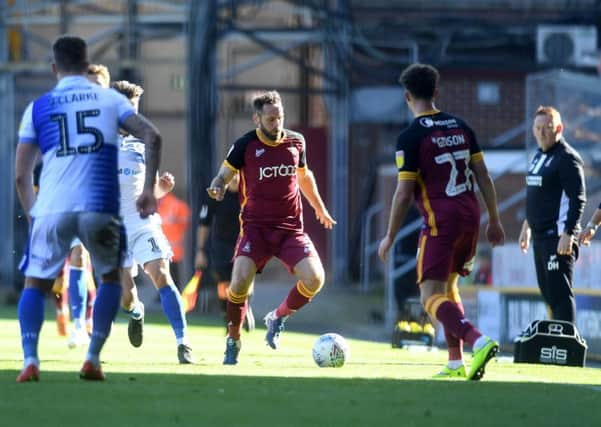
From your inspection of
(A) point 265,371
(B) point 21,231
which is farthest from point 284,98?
(A) point 265,371

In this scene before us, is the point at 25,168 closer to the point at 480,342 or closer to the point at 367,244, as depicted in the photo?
the point at 480,342

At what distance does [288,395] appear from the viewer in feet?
28.9

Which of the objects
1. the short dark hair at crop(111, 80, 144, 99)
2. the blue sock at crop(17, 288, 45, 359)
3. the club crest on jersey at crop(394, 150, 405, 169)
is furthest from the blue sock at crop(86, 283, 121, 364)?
the short dark hair at crop(111, 80, 144, 99)

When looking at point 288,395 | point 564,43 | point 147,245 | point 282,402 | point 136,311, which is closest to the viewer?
point 282,402

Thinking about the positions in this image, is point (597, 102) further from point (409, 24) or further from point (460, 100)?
point (460, 100)

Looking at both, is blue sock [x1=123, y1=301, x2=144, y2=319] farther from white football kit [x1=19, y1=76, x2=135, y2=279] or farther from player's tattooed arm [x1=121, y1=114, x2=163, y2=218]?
player's tattooed arm [x1=121, y1=114, x2=163, y2=218]

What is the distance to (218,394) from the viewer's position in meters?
8.80

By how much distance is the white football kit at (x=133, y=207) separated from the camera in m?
12.1

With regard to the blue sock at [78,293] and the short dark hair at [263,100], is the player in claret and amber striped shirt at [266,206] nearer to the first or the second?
the short dark hair at [263,100]

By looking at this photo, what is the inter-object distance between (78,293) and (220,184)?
3281 mm

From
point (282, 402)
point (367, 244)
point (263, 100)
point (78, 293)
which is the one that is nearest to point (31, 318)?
point (282, 402)

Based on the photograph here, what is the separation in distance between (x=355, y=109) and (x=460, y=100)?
2.22 metres

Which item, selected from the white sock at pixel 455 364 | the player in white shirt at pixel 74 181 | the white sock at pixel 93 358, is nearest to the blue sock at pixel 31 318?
the player in white shirt at pixel 74 181

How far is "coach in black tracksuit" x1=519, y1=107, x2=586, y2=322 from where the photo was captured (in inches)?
489
